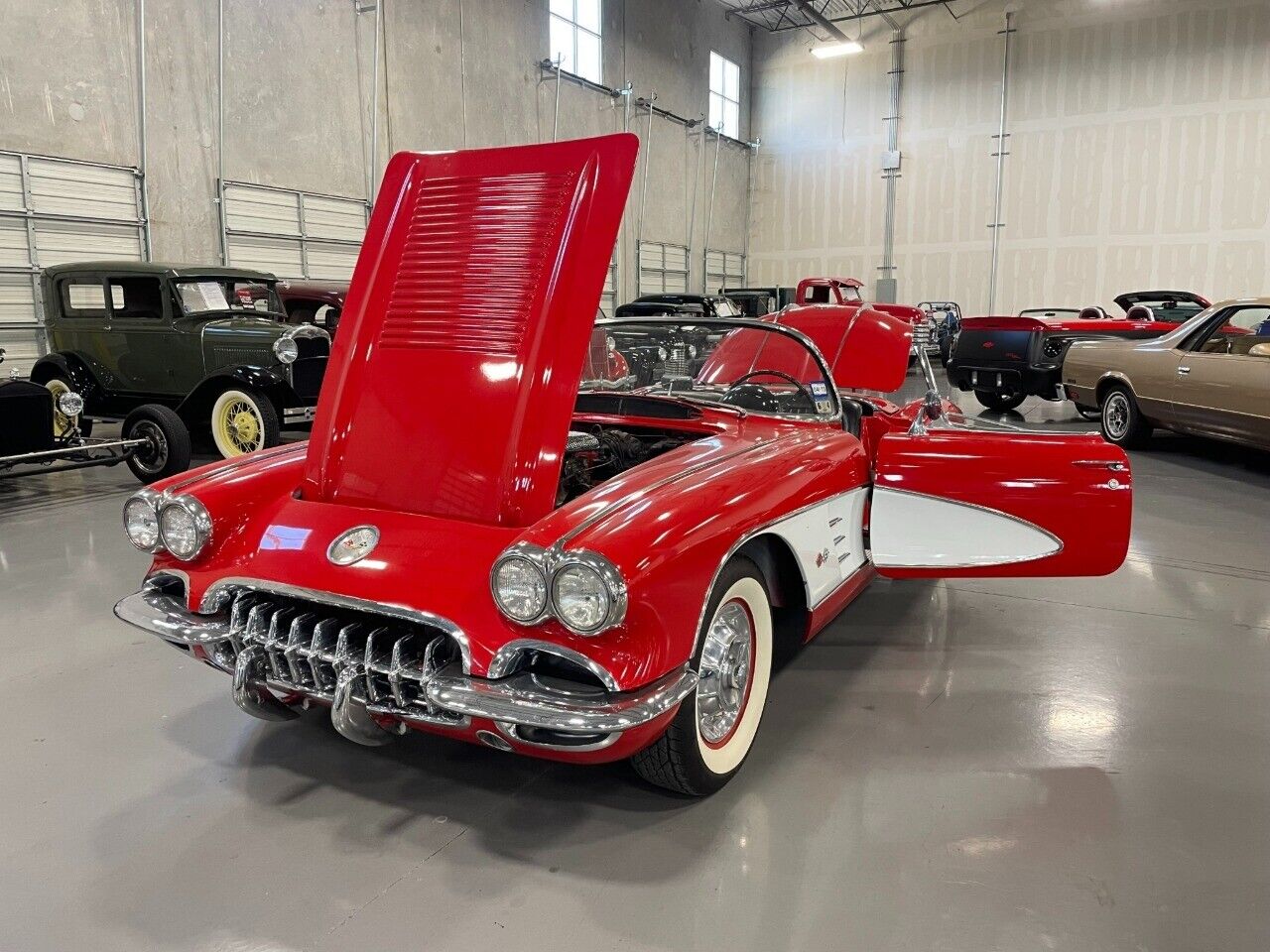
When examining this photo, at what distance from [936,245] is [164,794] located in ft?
65.8

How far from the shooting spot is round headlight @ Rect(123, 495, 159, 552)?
247 centimetres

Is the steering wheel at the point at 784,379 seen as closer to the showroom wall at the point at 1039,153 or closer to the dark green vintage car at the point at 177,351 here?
the dark green vintage car at the point at 177,351

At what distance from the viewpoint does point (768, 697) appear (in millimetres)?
2910

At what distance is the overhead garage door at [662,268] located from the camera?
18.1m

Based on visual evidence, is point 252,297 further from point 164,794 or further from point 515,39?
point 515,39

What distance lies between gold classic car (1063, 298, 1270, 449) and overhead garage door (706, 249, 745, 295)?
41.9ft

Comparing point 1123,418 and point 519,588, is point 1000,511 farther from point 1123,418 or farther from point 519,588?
point 1123,418

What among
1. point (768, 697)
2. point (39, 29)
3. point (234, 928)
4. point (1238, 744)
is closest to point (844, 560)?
point (768, 697)

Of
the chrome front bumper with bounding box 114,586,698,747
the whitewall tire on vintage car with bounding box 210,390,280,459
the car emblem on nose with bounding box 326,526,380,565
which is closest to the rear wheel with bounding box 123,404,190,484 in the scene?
the whitewall tire on vintage car with bounding box 210,390,280,459

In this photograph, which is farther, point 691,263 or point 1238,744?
point 691,263

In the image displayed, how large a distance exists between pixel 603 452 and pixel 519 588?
1.31 m

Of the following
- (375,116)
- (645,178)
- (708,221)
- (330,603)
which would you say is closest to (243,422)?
(330,603)

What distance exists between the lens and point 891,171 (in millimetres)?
20031

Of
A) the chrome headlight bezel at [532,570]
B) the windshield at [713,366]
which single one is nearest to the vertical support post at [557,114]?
the windshield at [713,366]
